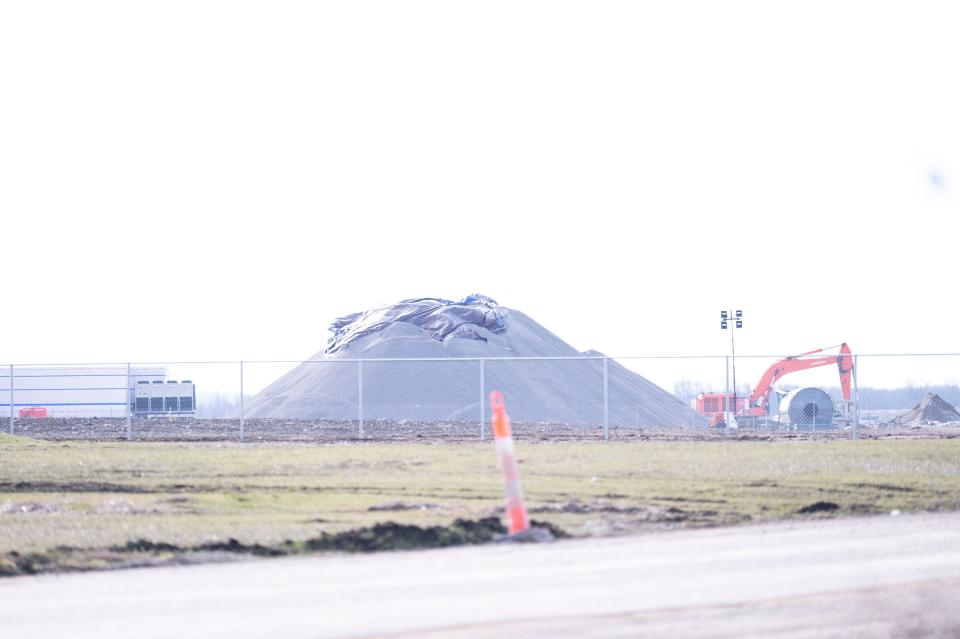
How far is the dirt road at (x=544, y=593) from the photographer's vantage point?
6.70m

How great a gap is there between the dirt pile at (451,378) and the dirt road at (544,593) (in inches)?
1222

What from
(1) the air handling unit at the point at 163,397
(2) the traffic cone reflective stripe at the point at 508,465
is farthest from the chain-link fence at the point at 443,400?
(2) the traffic cone reflective stripe at the point at 508,465

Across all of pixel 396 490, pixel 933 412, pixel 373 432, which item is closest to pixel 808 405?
pixel 933 412

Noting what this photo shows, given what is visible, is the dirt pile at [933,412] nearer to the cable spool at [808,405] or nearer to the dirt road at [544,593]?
the cable spool at [808,405]

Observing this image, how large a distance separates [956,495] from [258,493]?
839 cm

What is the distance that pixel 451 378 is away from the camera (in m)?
49.1

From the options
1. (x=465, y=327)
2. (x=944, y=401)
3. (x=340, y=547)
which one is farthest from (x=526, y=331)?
(x=340, y=547)

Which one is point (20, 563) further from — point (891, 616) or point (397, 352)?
point (397, 352)

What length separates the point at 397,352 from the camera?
51.5 m

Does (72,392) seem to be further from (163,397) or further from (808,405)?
(808,405)

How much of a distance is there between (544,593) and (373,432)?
2191 centimetres

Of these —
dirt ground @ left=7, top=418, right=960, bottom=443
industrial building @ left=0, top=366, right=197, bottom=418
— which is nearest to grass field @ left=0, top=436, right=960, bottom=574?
dirt ground @ left=7, top=418, right=960, bottom=443

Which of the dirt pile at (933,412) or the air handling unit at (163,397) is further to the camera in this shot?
the air handling unit at (163,397)

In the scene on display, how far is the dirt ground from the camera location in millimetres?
26984
